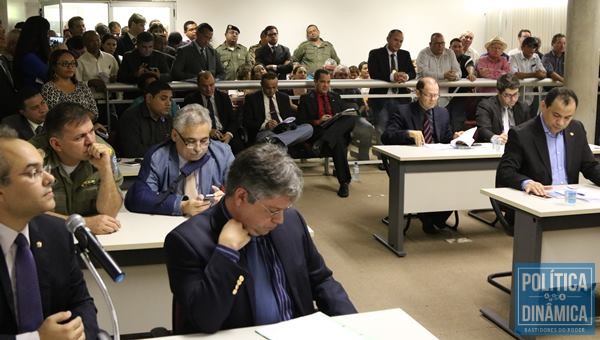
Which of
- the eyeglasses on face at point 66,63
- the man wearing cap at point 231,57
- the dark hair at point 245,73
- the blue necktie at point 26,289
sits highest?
the man wearing cap at point 231,57

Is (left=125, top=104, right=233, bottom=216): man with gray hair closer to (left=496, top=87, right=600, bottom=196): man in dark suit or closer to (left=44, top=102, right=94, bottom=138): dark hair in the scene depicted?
(left=44, top=102, right=94, bottom=138): dark hair

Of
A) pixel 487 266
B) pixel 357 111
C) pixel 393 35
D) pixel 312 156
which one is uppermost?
pixel 393 35

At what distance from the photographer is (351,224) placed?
5.79 m

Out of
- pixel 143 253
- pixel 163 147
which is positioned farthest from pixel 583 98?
pixel 143 253

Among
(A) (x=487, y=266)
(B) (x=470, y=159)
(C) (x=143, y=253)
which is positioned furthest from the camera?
(B) (x=470, y=159)

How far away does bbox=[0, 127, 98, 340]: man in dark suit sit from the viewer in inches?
71.7

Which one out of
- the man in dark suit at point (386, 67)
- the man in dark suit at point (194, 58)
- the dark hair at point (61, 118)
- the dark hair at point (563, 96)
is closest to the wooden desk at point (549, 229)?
the dark hair at point (563, 96)

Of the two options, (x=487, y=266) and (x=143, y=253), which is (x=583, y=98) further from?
(x=143, y=253)

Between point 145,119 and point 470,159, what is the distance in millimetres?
2690

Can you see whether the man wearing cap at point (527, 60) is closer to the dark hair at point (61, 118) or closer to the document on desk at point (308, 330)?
the dark hair at point (61, 118)

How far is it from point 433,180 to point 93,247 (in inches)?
147

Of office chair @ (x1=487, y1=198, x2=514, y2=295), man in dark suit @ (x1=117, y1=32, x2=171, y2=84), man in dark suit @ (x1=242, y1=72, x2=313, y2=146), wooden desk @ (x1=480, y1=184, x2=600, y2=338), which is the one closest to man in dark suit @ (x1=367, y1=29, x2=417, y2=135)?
man in dark suit @ (x1=242, y1=72, x2=313, y2=146)

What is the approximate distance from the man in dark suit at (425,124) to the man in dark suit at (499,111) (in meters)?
0.26

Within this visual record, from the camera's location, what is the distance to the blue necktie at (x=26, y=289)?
1834 millimetres
